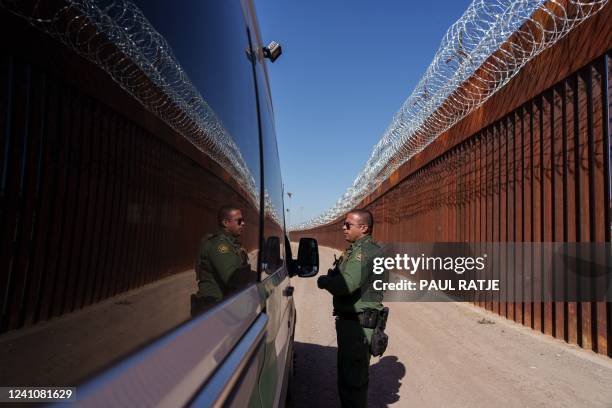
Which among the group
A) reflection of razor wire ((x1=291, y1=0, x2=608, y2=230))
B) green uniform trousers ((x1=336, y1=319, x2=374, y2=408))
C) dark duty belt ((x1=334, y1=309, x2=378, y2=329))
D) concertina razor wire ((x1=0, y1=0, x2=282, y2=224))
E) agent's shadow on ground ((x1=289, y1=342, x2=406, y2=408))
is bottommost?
agent's shadow on ground ((x1=289, y1=342, x2=406, y2=408))

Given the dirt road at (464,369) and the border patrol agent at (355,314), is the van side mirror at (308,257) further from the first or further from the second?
the dirt road at (464,369)

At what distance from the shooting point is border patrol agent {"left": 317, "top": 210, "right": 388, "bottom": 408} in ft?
Result: 10.7

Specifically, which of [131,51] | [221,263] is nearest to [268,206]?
[221,263]

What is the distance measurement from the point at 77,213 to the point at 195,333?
14.8 inches

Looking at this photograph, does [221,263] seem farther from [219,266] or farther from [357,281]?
[357,281]

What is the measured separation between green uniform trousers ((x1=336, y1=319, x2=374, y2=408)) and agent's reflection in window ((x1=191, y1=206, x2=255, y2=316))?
6.65ft

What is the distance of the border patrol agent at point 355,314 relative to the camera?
10.7ft

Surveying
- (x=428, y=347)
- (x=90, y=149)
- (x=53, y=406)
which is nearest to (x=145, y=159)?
(x=90, y=149)

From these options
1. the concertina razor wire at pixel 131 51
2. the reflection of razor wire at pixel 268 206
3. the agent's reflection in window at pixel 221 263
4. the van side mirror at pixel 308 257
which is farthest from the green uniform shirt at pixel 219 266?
the van side mirror at pixel 308 257

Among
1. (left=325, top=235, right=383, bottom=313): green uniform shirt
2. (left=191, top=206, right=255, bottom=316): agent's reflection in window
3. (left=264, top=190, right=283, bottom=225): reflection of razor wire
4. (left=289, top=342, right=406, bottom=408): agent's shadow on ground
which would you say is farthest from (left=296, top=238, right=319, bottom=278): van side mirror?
(left=191, top=206, right=255, bottom=316): agent's reflection in window

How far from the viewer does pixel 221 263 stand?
3.92 ft

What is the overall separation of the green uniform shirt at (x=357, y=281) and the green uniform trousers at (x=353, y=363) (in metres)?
0.13

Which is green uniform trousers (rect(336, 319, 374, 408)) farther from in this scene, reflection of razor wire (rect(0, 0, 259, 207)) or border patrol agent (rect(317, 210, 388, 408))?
reflection of razor wire (rect(0, 0, 259, 207))

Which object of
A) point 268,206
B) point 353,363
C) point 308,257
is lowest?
point 353,363
